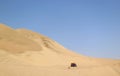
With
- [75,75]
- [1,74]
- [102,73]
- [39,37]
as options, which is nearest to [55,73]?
[75,75]

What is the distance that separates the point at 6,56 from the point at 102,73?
35.2ft

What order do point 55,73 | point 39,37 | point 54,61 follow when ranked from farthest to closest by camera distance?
1. point 39,37
2. point 54,61
3. point 55,73

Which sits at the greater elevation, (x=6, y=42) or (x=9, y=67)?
(x=6, y=42)

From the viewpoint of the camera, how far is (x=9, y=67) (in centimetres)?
1973

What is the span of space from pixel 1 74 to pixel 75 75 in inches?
322

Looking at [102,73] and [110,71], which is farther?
[110,71]

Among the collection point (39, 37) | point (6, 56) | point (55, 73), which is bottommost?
point (55, 73)

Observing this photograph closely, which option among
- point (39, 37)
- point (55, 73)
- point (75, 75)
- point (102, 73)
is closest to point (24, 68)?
point (55, 73)

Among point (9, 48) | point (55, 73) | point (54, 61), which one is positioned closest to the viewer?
point (55, 73)

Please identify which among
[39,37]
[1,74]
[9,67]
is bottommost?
[1,74]

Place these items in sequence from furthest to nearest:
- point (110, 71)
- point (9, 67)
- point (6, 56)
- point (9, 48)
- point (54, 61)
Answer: point (54, 61)
point (110, 71)
point (9, 48)
point (6, 56)
point (9, 67)

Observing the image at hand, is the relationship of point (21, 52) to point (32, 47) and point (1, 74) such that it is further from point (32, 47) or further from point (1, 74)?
point (1, 74)

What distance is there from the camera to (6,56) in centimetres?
2464

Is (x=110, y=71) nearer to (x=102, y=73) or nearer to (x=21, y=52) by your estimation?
(x=102, y=73)
